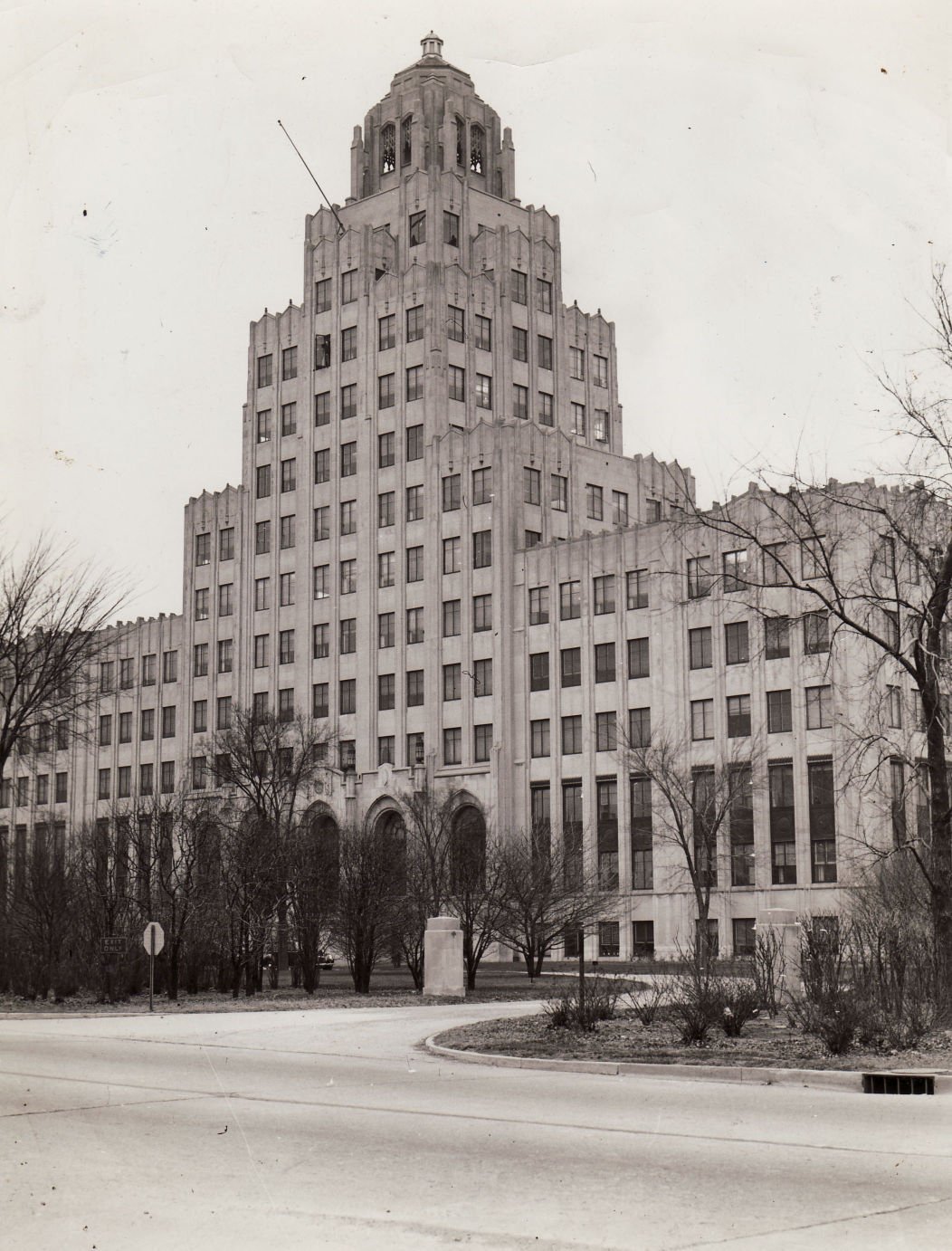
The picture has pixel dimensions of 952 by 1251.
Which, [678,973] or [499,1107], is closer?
Result: [499,1107]

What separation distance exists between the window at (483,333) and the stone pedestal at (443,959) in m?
55.1

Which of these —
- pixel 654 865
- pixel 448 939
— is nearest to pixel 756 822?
pixel 654 865

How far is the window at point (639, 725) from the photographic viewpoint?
73125 mm

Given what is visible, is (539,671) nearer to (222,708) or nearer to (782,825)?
(782,825)

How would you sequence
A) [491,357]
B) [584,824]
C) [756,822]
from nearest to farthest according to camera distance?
[756,822], [584,824], [491,357]

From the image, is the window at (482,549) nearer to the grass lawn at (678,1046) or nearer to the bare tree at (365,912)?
the bare tree at (365,912)

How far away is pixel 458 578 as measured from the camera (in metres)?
82.1

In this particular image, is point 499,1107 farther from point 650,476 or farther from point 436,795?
point 650,476

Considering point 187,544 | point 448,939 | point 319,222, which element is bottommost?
point 448,939

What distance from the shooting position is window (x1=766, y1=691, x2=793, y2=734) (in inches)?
2685

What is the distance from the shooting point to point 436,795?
78312 millimetres

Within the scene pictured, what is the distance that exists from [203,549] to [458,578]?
22847 mm

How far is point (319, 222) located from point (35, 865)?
192 feet

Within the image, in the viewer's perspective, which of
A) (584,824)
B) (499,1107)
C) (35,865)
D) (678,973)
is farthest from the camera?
(584,824)
